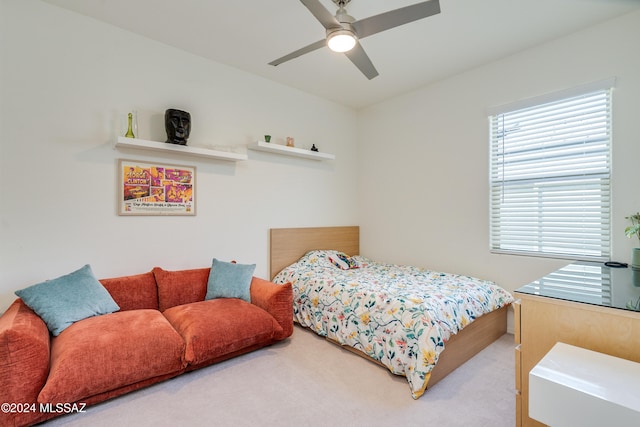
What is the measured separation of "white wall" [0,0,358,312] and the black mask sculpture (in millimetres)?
209

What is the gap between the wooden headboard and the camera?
3654 millimetres

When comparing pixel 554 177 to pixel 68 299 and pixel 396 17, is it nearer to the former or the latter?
pixel 396 17

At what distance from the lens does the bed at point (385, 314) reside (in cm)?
209

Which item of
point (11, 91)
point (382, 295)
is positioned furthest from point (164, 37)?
point (382, 295)

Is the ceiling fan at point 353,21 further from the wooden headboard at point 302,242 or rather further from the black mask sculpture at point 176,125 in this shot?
the wooden headboard at point 302,242

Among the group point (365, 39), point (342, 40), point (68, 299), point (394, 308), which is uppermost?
point (365, 39)

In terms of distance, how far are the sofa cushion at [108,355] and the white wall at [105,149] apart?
754 millimetres

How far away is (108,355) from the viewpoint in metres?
1.83

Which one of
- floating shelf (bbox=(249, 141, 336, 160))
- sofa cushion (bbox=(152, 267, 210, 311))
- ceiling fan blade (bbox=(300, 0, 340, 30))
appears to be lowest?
sofa cushion (bbox=(152, 267, 210, 311))

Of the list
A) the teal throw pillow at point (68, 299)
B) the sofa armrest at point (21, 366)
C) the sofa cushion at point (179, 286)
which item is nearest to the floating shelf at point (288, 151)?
the sofa cushion at point (179, 286)

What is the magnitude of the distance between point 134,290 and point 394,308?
2171 mm

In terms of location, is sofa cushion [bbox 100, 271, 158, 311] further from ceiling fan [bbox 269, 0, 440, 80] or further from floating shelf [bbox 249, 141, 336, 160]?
ceiling fan [bbox 269, 0, 440, 80]

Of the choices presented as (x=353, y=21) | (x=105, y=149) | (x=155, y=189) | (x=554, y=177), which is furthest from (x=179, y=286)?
(x=554, y=177)

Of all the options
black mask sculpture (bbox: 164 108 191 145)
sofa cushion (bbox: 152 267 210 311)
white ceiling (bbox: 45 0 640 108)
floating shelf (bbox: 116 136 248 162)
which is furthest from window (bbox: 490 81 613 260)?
black mask sculpture (bbox: 164 108 191 145)
